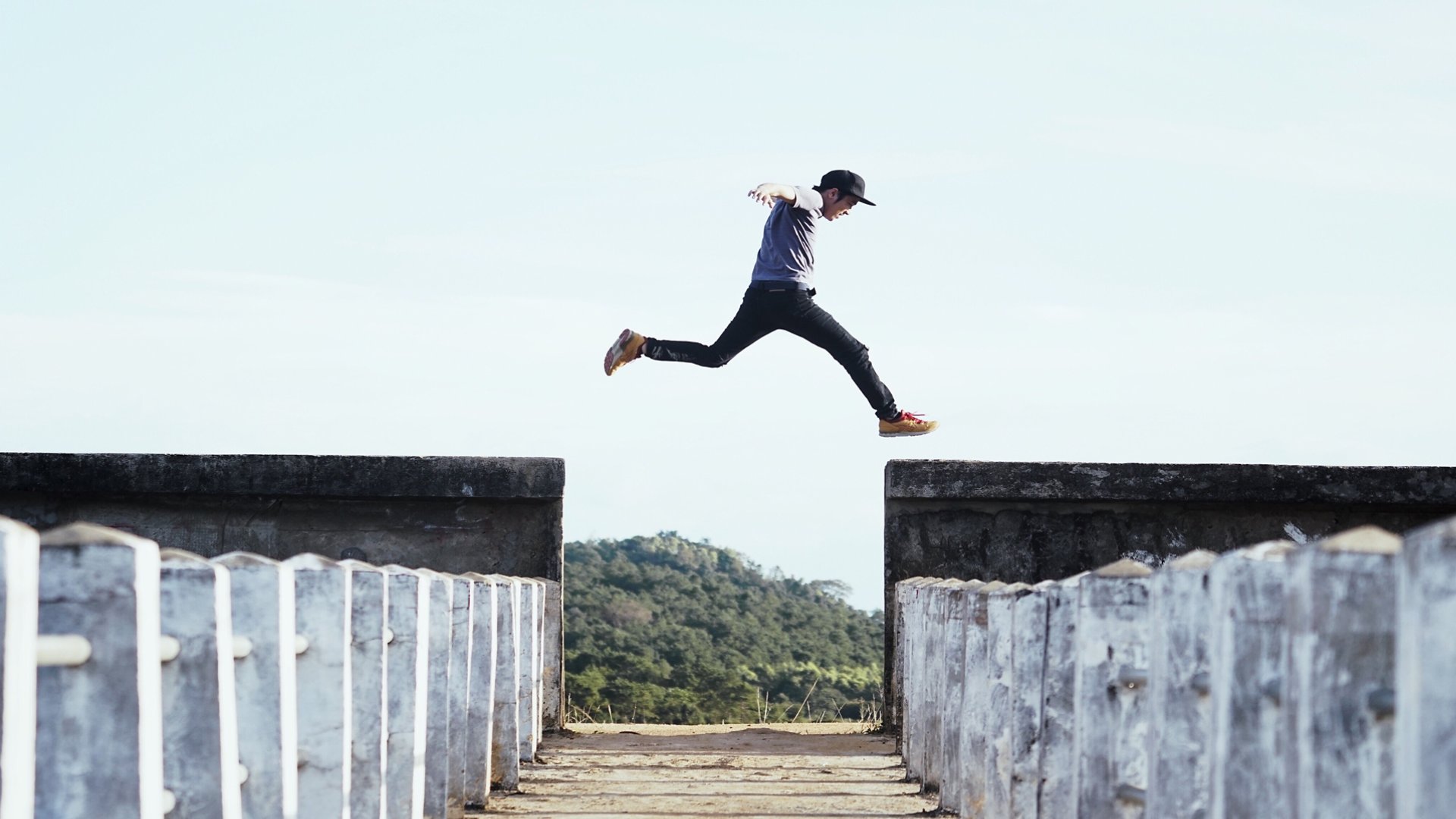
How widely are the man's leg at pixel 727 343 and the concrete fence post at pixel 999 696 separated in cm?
483

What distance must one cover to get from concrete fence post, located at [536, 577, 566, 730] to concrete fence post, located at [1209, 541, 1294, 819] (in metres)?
7.87

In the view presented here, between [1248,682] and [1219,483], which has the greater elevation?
[1219,483]

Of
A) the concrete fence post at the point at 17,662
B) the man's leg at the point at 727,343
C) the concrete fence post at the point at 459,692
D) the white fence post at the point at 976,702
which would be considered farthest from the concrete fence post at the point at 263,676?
the man's leg at the point at 727,343

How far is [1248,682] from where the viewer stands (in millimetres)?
3014

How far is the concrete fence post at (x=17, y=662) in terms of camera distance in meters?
2.31

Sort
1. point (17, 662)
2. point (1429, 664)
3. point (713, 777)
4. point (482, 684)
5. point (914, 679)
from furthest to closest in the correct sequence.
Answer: point (914, 679)
point (713, 777)
point (482, 684)
point (17, 662)
point (1429, 664)

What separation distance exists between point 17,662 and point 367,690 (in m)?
2.36

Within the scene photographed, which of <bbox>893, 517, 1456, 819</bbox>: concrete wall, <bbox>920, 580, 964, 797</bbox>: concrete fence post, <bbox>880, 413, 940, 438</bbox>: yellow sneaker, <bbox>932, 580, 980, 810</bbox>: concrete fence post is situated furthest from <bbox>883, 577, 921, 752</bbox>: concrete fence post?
<bbox>893, 517, 1456, 819</bbox>: concrete wall

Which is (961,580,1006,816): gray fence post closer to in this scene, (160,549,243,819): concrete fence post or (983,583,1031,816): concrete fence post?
A: (983,583,1031,816): concrete fence post

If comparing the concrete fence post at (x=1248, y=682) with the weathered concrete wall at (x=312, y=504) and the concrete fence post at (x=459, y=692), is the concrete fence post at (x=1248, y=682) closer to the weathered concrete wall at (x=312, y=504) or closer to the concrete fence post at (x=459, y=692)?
the concrete fence post at (x=459, y=692)

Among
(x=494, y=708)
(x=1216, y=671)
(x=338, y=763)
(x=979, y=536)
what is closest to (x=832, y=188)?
(x=979, y=536)

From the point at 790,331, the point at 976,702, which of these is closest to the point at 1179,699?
the point at 976,702

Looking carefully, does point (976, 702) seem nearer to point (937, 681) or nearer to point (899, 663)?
point (937, 681)

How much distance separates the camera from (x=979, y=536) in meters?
11.4
